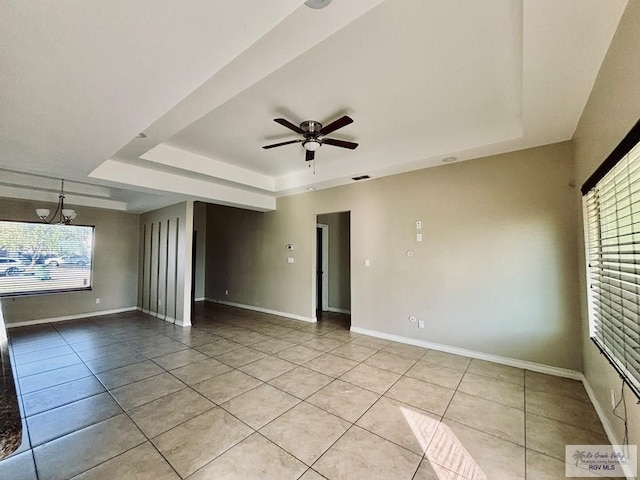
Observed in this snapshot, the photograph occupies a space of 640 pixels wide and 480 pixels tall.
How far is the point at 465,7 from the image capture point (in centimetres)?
173

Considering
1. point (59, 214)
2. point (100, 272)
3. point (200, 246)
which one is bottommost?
point (100, 272)

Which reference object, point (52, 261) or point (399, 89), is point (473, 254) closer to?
point (399, 89)

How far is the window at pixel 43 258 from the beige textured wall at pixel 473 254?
5071mm

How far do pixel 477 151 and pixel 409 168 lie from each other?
3.07ft

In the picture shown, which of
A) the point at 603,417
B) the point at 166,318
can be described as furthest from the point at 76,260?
the point at 603,417

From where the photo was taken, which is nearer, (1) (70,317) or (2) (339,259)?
(1) (70,317)

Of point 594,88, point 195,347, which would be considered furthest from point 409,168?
point 195,347

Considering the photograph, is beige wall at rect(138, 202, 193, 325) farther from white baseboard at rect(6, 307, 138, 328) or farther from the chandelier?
the chandelier

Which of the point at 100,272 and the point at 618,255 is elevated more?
the point at 618,255

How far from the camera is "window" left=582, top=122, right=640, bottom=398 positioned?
1.60m

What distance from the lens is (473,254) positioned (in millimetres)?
3713

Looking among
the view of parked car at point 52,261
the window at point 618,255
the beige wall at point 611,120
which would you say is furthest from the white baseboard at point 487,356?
the view of parked car at point 52,261

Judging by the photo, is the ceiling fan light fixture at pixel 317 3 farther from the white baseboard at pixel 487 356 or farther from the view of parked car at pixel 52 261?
the view of parked car at pixel 52 261

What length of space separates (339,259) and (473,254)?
137 inches
